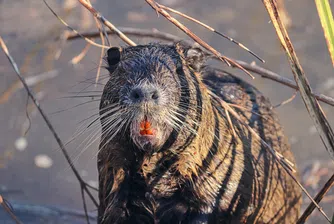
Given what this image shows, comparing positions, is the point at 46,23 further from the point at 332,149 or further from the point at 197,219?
the point at 332,149

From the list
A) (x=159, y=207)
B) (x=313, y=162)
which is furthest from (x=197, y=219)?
(x=313, y=162)

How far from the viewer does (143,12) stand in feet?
25.0

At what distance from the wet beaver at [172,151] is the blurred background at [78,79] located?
1.59m

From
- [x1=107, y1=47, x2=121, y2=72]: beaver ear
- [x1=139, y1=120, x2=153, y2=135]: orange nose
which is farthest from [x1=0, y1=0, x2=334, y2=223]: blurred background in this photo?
[x1=139, y1=120, x2=153, y2=135]: orange nose

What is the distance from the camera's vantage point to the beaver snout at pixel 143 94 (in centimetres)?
282

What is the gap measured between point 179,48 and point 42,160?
288 cm

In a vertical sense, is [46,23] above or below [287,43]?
above

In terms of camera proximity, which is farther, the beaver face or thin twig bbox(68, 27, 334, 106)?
thin twig bbox(68, 27, 334, 106)

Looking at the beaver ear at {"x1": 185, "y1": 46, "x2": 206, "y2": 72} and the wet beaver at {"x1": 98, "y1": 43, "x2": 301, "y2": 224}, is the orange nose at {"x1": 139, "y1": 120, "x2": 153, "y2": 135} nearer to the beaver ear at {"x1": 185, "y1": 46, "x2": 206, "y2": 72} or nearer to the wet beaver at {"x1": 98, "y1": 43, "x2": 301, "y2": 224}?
the wet beaver at {"x1": 98, "y1": 43, "x2": 301, "y2": 224}

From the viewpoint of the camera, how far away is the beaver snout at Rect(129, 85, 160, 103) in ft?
9.27

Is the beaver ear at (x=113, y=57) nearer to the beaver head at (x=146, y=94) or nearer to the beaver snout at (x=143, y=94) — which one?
the beaver head at (x=146, y=94)

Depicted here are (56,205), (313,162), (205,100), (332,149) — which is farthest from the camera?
(313,162)

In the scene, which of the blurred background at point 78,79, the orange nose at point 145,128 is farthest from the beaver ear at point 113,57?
the blurred background at point 78,79

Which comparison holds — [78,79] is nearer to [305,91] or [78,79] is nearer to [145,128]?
[145,128]
